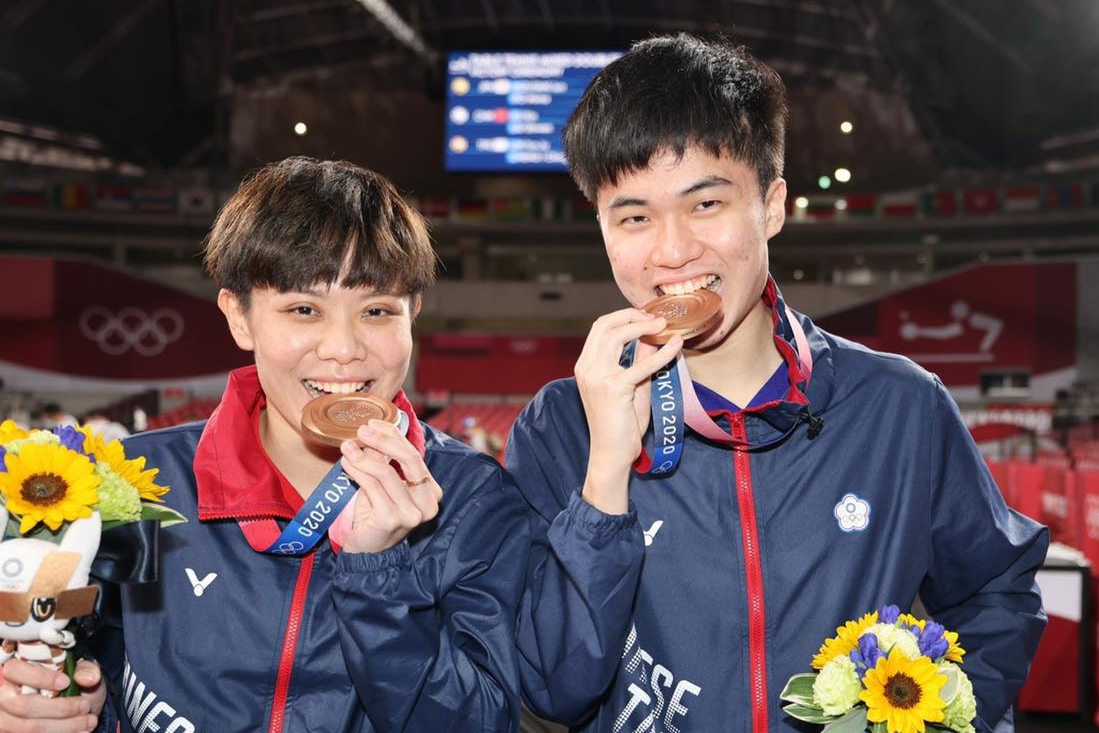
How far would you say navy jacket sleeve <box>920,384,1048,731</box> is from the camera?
1.66 meters

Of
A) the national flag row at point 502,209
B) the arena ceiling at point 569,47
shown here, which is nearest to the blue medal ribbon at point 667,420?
the arena ceiling at point 569,47

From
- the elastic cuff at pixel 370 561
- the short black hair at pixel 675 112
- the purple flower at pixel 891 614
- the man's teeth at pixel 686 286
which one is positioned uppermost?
the short black hair at pixel 675 112

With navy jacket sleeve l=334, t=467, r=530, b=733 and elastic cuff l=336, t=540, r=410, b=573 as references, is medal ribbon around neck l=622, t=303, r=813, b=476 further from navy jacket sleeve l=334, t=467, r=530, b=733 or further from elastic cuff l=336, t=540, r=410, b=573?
elastic cuff l=336, t=540, r=410, b=573

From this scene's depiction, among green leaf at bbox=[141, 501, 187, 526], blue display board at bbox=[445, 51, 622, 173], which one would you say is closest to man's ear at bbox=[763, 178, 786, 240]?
green leaf at bbox=[141, 501, 187, 526]

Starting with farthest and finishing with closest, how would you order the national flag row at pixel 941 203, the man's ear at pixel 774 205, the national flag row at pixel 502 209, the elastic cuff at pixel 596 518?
the national flag row at pixel 502 209 < the national flag row at pixel 941 203 < the man's ear at pixel 774 205 < the elastic cuff at pixel 596 518

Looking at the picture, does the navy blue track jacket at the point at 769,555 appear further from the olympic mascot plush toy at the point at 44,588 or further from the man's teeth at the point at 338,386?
the olympic mascot plush toy at the point at 44,588

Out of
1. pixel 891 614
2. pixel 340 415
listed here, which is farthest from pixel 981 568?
pixel 340 415

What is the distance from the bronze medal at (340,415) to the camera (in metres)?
1.63

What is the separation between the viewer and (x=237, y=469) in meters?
1.76

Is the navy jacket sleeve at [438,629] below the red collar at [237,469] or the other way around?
below

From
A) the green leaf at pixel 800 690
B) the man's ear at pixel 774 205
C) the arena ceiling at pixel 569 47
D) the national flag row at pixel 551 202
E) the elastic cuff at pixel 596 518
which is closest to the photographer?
the green leaf at pixel 800 690

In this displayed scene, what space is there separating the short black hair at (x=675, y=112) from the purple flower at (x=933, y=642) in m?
0.76

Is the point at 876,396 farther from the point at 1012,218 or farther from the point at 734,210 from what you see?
the point at 1012,218

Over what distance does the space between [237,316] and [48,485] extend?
1.74 feet
